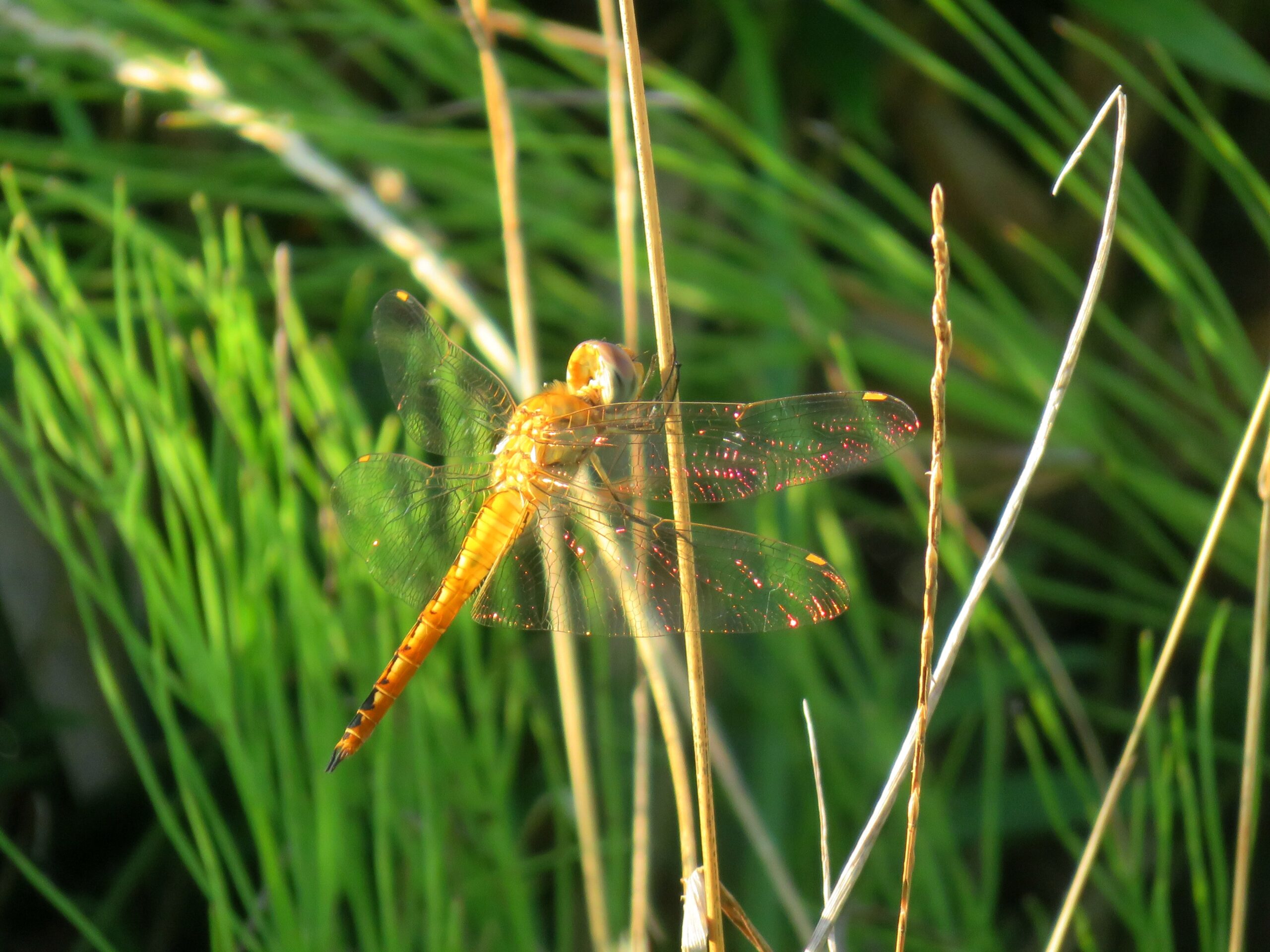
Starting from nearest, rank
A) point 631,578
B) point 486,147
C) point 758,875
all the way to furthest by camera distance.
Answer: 1. point 631,578
2. point 758,875
3. point 486,147

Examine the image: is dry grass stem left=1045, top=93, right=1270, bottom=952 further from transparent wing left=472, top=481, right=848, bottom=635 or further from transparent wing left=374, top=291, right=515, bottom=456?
transparent wing left=374, top=291, right=515, bottom=456

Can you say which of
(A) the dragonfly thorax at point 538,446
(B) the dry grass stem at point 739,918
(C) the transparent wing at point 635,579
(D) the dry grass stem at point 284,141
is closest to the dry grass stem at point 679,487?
(B) the dry grass stem at point 739,918

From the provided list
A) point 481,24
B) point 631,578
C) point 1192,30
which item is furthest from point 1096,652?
point 481,24

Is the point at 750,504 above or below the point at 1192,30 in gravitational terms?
below

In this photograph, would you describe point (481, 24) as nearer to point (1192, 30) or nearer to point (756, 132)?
point (756, 132)

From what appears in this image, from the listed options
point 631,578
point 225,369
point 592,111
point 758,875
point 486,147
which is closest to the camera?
point 631,578

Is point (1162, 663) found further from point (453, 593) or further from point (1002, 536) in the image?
point (453, 593)

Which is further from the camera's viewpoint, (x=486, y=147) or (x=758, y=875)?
(x=486, y=147)
